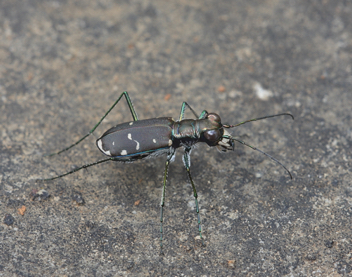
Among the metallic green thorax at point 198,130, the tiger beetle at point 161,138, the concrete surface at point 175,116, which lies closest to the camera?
the concrete surface at point 175,116

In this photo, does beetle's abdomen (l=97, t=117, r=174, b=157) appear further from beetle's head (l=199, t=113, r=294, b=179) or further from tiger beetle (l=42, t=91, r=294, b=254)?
beetle's head (l=199, t=113, r=294, b=179)

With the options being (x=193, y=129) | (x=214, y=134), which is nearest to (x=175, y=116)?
(x=193, y=129)

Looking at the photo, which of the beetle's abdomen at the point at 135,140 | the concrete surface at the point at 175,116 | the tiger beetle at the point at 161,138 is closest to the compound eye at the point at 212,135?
the tiger beetle at the point at 161,138

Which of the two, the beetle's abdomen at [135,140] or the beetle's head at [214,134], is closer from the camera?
the beetle's abdomen at [135,140]

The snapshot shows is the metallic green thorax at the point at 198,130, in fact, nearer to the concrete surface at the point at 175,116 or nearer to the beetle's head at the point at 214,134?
the beetle's head at the point at 214,134

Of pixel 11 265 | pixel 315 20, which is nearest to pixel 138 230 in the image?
pixel 11 265

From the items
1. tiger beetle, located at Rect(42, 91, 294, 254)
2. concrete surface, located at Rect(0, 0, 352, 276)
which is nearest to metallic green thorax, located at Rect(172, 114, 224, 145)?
tiger beetle, located at Rect(42, 91, 294, 254)

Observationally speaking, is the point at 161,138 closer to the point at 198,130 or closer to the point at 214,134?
the point at 198,130
